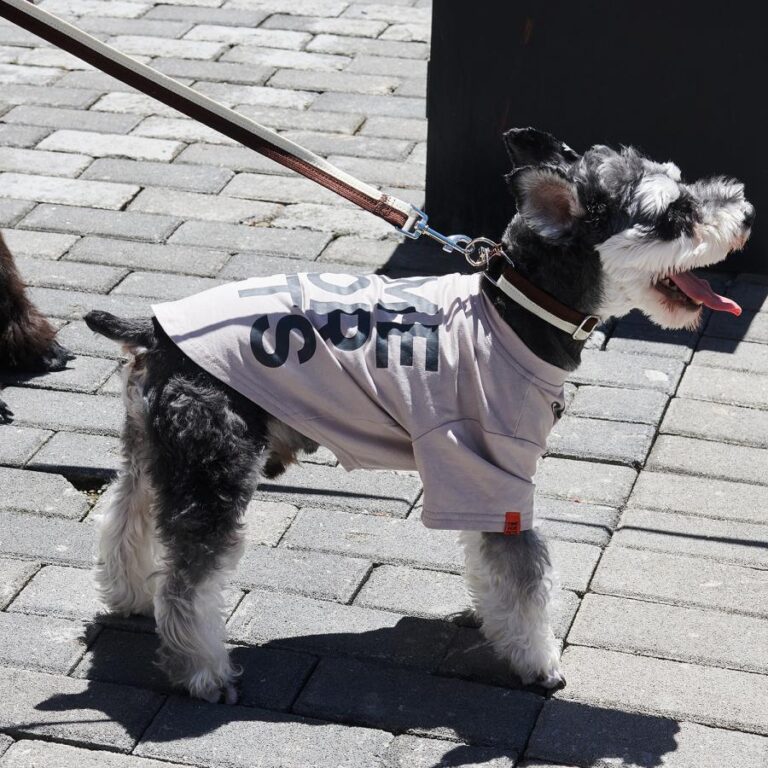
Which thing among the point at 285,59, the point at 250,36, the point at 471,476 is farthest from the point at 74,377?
the point at 250,36

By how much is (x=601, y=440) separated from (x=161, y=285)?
87.0 inches

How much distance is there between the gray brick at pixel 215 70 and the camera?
26.7 feet

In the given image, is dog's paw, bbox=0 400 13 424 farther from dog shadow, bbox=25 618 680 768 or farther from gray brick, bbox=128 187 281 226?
gray brick, bbox=128 187 281 226

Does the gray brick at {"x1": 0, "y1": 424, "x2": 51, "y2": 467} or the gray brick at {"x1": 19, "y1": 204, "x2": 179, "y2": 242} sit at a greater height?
the gray brick at {"x1": 0, "y1": 424, "x2": 51, "y2": 467}

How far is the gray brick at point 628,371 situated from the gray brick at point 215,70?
11.8 feet

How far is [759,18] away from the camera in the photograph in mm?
5895

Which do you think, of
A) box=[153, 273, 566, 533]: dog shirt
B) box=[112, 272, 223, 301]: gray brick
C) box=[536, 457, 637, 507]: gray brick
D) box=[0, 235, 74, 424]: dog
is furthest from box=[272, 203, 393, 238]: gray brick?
box=[153, 273, 566, 533]: dog shirt

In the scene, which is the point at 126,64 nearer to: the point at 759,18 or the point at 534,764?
the point at 534,764

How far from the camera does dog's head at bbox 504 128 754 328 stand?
11.3ft

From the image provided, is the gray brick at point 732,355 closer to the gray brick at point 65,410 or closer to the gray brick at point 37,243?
the gray brick at point 65,410

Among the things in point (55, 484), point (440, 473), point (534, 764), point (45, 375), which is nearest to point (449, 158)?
point (45, 375)

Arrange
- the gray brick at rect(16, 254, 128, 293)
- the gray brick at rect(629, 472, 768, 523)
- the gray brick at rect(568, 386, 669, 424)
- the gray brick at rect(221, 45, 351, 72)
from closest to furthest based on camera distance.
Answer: the gray brick at rect(629, 472, 768, 523) < the gray brick at rect(568, 386, 669, 424) < the gray brick at rect(16, 254, 128, 293) < the gray brick at rect(221, 45, 351, 72)

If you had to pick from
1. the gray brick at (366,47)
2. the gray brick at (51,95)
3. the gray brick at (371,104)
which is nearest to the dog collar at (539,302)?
the gray brick at (371,104)

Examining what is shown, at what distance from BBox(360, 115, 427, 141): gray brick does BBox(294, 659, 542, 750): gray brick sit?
4302 millimetres
